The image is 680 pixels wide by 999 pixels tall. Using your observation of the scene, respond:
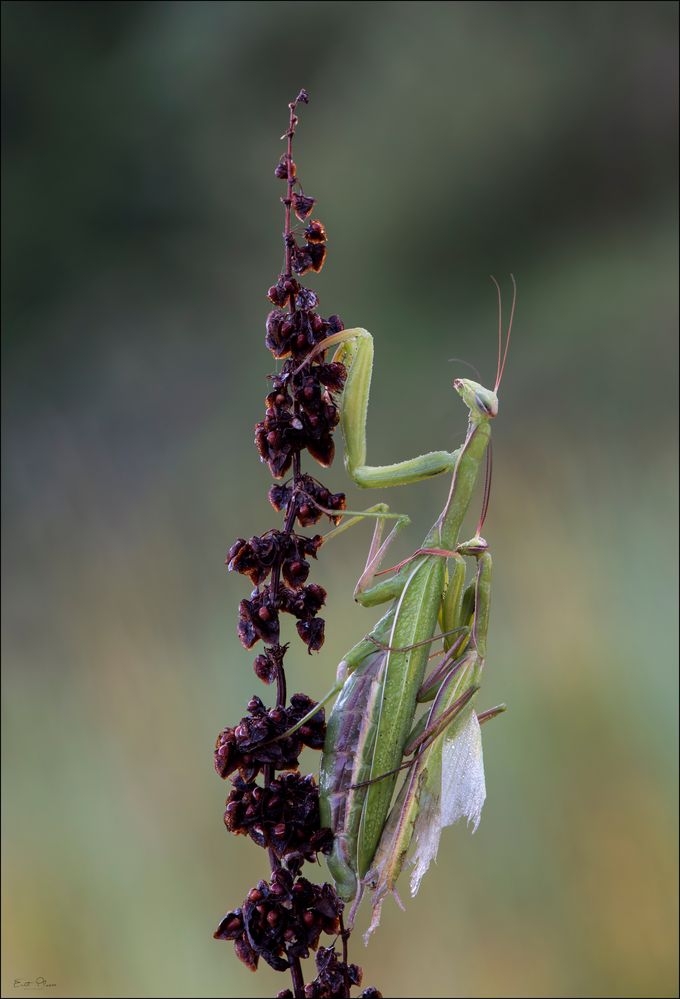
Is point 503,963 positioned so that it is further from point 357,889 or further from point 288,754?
point 288,754

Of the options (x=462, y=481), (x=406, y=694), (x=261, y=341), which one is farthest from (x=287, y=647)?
(x=261, y=341)

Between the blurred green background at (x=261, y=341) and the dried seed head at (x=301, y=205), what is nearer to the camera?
the dried seed head at (x=301, y=205)

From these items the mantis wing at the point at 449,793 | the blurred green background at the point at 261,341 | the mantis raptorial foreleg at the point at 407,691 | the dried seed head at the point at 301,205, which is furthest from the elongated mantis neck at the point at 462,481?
the blurred green background at the point at 261,341

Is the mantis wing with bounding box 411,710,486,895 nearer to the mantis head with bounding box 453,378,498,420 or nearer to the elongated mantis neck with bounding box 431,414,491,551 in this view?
the elongated mantis neck with bounding box 431,414,491,551

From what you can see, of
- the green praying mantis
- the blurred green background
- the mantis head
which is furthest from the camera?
the blurred green background

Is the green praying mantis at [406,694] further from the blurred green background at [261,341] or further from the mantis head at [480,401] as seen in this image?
the blurred green background at [261,341]

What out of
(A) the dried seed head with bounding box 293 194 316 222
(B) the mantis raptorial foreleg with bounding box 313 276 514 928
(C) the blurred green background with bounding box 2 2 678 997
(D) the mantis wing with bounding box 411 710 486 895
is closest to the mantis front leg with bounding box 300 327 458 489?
(B) the mantis raptorial foreleg with bounding box 313 276 514 928
